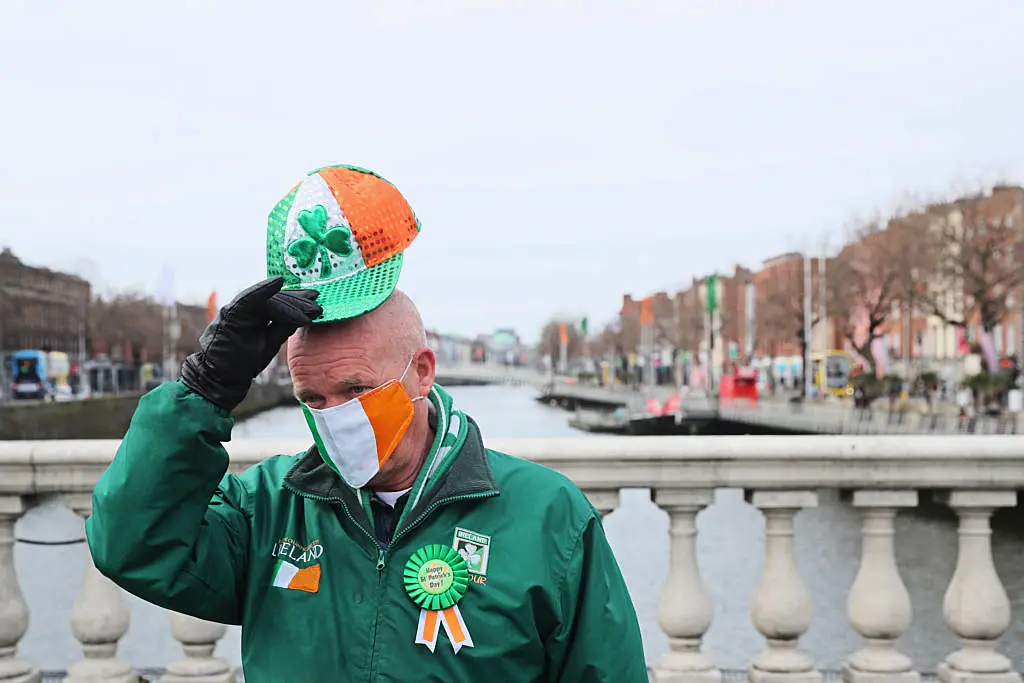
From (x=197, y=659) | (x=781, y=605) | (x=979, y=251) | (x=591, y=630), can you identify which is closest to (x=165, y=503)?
(x=591, y=630)

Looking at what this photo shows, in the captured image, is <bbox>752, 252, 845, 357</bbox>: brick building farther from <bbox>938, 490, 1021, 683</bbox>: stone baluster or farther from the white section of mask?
the white section of mask

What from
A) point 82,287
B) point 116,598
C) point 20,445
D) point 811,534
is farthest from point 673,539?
point 82,287

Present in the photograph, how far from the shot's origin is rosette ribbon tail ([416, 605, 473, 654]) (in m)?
2.04

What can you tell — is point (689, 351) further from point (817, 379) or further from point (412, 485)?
point (412, 485)

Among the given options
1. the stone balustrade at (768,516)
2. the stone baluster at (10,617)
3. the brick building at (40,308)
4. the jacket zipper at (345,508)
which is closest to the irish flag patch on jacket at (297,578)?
the jacket zipper at (345,508)

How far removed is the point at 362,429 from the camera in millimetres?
2029

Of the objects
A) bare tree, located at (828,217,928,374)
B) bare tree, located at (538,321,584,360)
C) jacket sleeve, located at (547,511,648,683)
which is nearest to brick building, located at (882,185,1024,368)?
bare tree, located at (828,217,928,374)

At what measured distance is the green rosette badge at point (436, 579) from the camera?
2.04m

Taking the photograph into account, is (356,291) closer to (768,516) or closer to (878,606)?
(768,516)

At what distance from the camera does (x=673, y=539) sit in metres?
3.95

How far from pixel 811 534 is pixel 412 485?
22858 mm

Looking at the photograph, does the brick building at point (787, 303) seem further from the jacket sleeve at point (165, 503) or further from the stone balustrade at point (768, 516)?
the jacket sleeve at point (165, 503)

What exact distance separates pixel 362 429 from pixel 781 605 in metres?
2.29

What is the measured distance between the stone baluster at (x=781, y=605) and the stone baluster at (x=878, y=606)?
16cm
